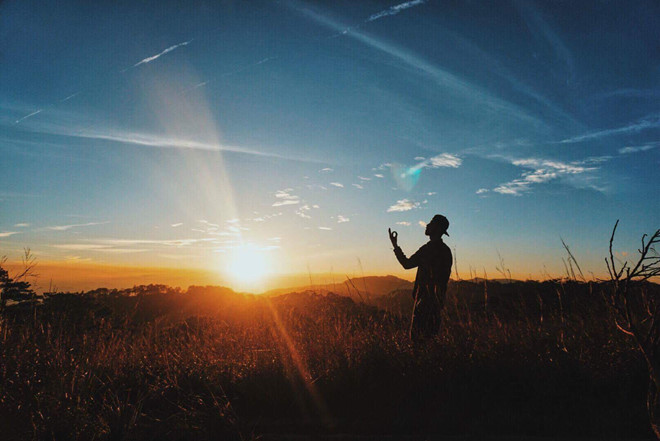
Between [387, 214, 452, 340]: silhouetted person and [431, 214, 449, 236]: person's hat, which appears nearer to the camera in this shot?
[387, 214, 452, 340]: silhouetted person

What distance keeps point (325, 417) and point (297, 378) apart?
819 mm

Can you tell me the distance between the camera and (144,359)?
18.9ft

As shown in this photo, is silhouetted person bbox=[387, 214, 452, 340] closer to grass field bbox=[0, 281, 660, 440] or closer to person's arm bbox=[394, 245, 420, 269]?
person's arm bbox=[394, 245, 420, 269]

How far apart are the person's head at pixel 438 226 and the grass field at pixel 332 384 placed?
119 centimetres

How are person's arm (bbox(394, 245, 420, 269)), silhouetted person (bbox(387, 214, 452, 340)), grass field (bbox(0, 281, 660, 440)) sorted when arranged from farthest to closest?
person's arm (bbox(394, 245, 420, 269)) → silhouetted person (bbox(387, 214, 452, 340)) → grass field (bbox(0, 281, 660, 440))

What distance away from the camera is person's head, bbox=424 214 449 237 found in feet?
19.0

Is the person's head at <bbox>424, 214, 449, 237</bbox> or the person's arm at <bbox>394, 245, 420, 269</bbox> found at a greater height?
the person's head at <bbox>424, 214, 449, 237</bbox>

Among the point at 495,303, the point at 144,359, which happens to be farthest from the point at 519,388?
the point at 495,303

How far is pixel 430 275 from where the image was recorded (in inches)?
223

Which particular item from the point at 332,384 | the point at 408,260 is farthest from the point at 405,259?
the point at 332,384

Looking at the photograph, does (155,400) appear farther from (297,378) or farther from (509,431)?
(509,431)

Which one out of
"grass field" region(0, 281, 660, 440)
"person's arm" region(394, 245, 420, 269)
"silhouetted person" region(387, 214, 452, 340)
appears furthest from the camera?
"person's arm" region(394, 245, 420, 269)

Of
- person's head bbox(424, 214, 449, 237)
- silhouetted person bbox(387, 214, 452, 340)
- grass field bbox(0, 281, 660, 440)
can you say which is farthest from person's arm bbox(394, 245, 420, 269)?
grass field bbox(0, 281, 660, 440)

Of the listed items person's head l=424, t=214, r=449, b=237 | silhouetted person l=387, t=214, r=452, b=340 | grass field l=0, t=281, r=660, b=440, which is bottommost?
grass field l=0, t=281, r=660, b=440
